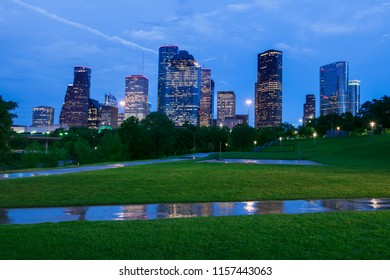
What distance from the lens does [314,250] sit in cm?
514

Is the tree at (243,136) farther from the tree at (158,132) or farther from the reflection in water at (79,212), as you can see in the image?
the reflection in water at (79,212)

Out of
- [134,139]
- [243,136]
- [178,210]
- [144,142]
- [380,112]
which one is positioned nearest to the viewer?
[178,210]

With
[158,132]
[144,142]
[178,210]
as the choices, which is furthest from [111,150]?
[178,210]

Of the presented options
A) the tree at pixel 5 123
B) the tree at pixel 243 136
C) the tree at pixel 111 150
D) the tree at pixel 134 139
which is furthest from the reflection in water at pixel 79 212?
the tree at pixel 243 136

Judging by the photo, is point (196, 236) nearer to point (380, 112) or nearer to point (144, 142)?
point (144, 142)

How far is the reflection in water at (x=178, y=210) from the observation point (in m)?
7.82

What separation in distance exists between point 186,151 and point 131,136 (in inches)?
924

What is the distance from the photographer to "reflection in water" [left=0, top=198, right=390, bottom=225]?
308 inches

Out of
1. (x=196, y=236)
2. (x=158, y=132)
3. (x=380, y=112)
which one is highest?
(x=380, y=112)

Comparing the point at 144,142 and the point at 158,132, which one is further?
the point at 158,132

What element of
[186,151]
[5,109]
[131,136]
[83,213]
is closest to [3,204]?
[83,213]

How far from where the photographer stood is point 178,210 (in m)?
8.61

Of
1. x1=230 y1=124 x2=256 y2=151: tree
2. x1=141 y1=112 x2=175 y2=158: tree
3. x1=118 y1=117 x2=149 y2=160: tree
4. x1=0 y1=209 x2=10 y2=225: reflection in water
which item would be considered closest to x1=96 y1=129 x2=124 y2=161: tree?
x1=118 y1=117 x2=149 y2=160: tree

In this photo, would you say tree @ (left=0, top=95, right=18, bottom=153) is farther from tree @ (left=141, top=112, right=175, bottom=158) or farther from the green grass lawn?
tree @ (left=141, top=112, right=175, bottom=158)
